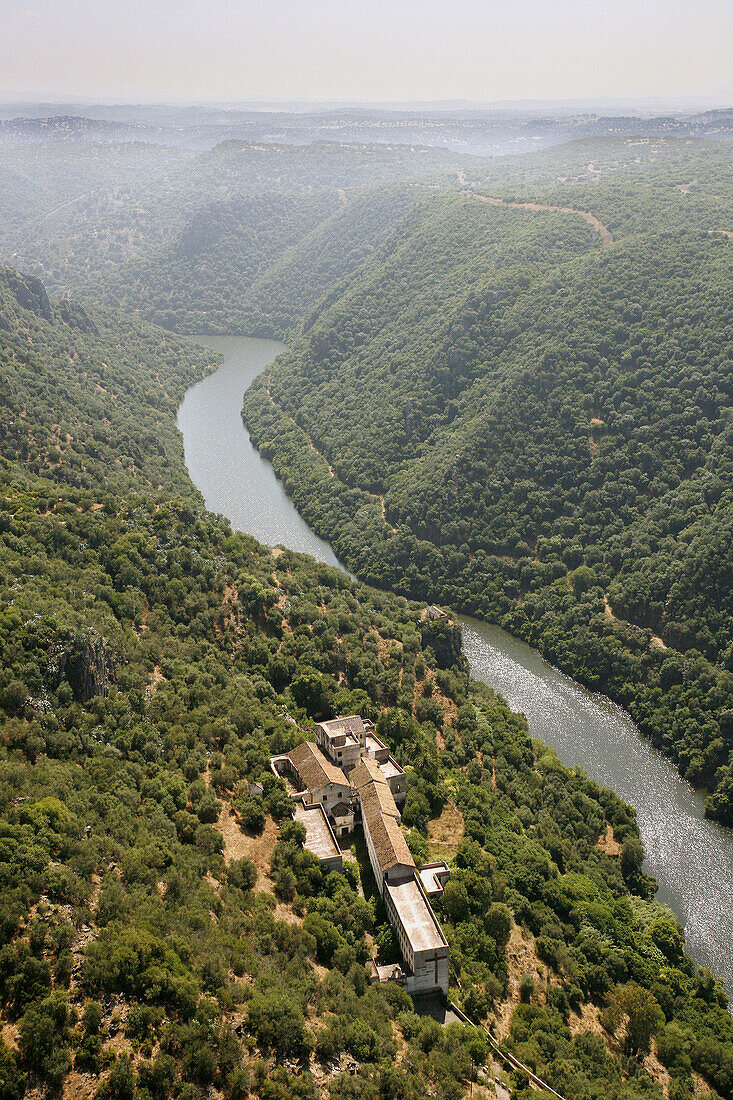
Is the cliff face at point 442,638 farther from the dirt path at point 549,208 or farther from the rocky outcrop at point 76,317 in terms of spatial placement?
the rocky outcrop at point 76,317

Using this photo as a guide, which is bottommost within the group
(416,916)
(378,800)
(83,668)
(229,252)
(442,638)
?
(442,638)

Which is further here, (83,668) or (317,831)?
(83,668)

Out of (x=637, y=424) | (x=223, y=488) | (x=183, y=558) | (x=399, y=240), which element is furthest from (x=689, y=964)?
(x=399, y=240)

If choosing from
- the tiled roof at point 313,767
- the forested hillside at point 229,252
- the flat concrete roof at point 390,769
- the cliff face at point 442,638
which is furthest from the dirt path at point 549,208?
the tiled roof at point 313,767

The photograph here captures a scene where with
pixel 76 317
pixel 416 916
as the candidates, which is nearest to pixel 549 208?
pixel 76 317

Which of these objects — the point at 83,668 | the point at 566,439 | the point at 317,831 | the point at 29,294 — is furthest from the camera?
the point at 29,294

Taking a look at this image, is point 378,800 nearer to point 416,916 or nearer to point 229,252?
point 416,916

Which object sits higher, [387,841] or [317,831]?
[387,841]
